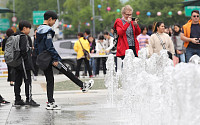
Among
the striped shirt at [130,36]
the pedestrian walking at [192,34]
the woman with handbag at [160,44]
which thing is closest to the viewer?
the striped shirt at [130,36]

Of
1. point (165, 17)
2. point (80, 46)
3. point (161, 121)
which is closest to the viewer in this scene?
point (161, 121)

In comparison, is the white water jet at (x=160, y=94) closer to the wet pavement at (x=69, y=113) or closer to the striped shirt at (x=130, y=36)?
the wet pavement at (x=69, y=113)

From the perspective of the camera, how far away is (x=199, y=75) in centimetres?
405

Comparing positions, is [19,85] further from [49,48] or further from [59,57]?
[49,48]

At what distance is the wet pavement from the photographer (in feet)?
24.2

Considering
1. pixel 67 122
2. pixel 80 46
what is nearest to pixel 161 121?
pixel 67 122

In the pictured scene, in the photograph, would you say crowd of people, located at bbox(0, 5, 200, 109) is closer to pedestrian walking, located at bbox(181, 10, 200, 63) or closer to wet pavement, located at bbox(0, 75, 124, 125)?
pedestrian walking, located at bbox(181, 10, 200, 63)

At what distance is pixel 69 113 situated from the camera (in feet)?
27.1

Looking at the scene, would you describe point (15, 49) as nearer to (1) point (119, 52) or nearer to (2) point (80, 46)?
(1) point (119, 52)

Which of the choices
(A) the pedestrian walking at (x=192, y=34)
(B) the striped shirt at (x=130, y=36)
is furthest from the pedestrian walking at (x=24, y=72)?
(A) the pedestrian walking at (x=192, y=34)

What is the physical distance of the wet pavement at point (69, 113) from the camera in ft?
24.2

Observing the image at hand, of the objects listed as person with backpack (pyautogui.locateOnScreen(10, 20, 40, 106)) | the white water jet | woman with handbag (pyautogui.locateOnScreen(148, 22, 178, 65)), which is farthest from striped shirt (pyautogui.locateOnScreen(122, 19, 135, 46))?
person with backpack (pyautogui.locateOnScreen(10, 20, 40, 106))

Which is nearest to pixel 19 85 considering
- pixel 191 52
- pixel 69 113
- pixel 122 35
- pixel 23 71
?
pixel 23 71

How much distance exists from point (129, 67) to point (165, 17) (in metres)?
56.2
